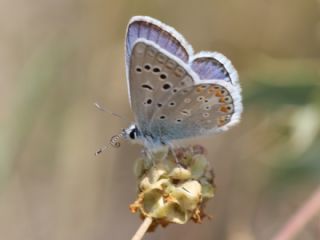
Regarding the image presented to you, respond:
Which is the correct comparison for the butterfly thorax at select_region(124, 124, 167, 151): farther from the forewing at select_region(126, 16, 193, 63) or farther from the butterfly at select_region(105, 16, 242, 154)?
the forewing at select_region(126, 16, 193, 63)

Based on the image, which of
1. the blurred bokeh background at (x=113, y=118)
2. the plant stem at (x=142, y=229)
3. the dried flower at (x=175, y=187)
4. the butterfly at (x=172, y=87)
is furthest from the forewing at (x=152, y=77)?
the blurred bokeh background at (x=113, y=118)

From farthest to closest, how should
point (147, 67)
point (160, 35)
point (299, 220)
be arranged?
point (299, 220) < point (147, 67) < point (160, 35)

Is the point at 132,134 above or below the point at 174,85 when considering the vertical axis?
below

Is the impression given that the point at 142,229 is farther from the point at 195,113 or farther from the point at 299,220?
the point at 299,220

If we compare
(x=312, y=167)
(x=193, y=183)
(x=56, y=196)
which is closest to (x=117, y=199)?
(x=56, y=196)

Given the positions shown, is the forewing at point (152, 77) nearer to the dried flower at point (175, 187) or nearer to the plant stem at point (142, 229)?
the dried flower at point (175, 187)

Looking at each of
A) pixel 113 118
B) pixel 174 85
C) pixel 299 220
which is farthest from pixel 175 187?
pixel 113 118
